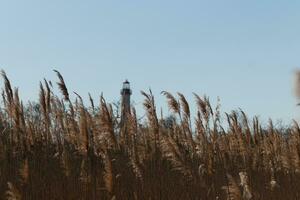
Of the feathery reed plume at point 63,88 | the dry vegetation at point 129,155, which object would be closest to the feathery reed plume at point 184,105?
the dry vegetation at point 129,155

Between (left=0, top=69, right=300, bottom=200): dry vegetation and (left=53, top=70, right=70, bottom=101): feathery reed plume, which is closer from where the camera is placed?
(left=0, top=69, right=300, bottom=200): dry vegetation

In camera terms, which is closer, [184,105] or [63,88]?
[63,88]

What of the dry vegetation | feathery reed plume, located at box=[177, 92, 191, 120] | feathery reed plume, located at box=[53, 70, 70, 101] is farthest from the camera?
feathery reed plume, located at box=[177, 92, 191, 120]

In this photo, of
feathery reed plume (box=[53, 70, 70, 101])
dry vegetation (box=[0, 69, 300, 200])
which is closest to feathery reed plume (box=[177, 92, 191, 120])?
dry vegetation (box=[0, 69, 300, 200])

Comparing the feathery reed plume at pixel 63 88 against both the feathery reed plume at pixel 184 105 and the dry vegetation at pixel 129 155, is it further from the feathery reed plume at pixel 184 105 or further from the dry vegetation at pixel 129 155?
the feathery reed plume at pixel 184 105

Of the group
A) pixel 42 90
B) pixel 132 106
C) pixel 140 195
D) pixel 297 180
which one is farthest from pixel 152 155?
pixel 297 180

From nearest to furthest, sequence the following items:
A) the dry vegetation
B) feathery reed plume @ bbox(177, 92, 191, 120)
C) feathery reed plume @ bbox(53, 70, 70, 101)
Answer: the dry vegetation, feathery reed plume @ bbox(53, 70, 70, 101), feathery reed plume @ bbox(177, 92, 191, 120)

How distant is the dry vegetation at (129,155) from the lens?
4578 mm

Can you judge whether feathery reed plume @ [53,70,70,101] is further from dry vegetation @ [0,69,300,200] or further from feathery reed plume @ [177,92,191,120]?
feathery reed plume @ [177,92,191,120]

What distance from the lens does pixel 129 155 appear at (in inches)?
237

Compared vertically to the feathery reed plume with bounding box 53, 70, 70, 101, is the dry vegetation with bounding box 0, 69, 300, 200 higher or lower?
lower

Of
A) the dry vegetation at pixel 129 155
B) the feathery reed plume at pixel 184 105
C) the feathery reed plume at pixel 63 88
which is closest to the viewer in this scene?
the dry vegetation at pixel 129 155

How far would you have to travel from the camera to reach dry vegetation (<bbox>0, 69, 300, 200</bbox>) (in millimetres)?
4578

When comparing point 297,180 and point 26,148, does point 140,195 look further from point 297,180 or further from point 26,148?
point 297,180
